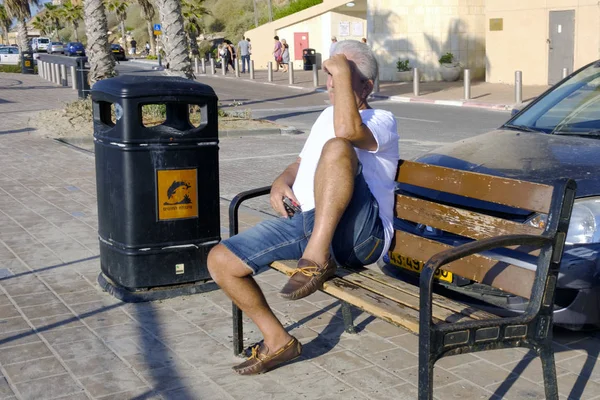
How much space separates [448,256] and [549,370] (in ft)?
2.77

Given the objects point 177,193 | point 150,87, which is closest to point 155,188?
point 177,193

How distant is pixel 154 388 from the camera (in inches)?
168

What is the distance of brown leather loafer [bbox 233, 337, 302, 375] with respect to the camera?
173 inches

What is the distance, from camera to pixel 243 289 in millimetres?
4309

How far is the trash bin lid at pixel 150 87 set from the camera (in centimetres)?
539

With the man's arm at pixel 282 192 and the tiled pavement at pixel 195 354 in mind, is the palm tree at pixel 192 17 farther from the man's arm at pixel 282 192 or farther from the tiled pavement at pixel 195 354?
the man's arm at pixel 282 192

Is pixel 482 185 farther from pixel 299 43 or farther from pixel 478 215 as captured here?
pixel 299 43

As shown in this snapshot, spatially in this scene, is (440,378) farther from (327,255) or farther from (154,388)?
(154,388)

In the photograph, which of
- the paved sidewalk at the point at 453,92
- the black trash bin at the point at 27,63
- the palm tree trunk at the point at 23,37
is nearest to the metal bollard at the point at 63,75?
the paved sidewalk at the point at 453,92

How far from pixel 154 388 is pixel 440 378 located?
4.80ft

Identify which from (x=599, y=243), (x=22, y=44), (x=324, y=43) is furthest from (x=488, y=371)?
(x=22, y=44)

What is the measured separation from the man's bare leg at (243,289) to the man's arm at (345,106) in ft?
2.73

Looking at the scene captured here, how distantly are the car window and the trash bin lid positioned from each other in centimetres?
245

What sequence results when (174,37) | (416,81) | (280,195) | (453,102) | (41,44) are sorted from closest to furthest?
(280,195)
(174,37)
(453,102)
(416,81)
(41,44)
